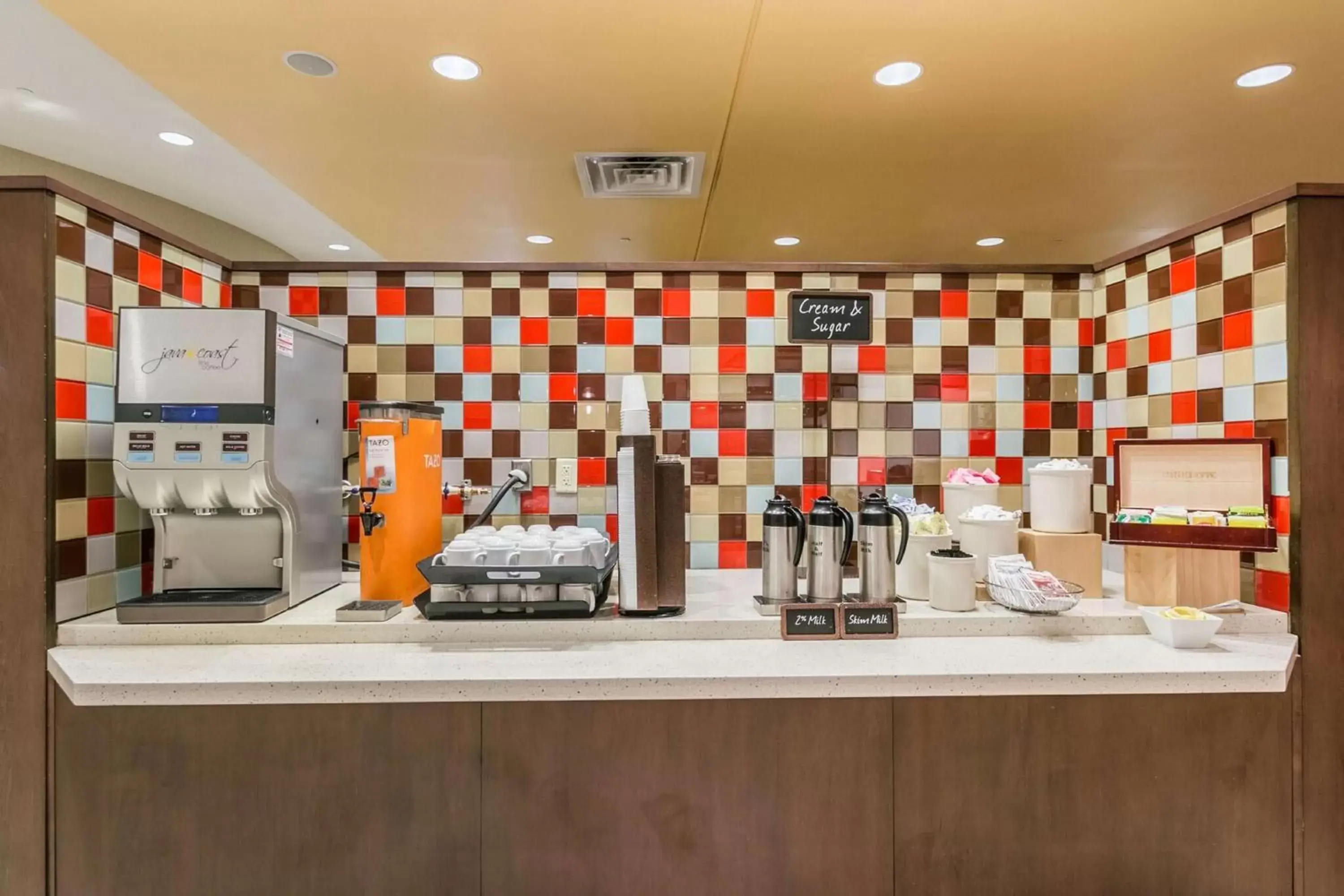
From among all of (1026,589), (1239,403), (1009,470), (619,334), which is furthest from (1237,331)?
(619,334)

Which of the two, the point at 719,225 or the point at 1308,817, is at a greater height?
the point at 719,225

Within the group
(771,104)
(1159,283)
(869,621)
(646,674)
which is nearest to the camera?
A: (646,674)

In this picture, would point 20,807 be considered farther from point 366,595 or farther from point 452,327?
point 452,327

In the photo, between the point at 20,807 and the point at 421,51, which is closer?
the point at 20,807

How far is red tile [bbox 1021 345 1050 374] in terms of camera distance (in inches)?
81.8

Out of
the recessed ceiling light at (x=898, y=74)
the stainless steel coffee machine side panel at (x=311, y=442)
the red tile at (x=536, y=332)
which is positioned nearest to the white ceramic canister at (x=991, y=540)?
the red tile at (x=536, y=332)

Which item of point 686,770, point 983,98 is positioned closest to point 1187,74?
point 983,98

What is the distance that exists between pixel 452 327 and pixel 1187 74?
111 inches

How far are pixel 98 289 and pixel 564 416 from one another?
122 cm

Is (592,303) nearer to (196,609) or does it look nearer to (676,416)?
(676,416)

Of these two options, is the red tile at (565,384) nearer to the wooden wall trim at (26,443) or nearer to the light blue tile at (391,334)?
the light blue tile at (391,334)

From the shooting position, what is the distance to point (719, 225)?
383 centimetres

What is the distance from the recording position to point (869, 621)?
1460mm

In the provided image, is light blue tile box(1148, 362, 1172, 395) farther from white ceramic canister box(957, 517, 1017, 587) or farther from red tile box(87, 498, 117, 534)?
Answer: red tile box(87, 498, 117, 534)
